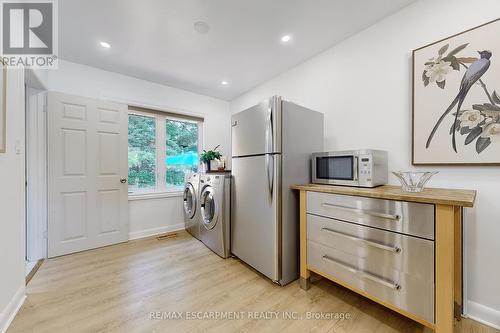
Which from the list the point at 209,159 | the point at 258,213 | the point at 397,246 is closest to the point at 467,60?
the point at 397,246

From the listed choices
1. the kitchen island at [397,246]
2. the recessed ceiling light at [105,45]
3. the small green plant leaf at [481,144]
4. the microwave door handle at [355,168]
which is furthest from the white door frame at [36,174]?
the small green plant leaf at [481,144]

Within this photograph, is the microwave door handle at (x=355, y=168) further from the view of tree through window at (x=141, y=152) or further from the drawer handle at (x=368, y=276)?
the view of tree through window at (x=141, y=152)

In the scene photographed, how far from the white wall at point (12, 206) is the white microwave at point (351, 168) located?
240 cm

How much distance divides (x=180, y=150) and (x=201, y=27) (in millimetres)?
2137

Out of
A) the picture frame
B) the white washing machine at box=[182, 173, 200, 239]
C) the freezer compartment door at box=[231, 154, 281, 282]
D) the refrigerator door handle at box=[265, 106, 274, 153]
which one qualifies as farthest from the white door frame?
the refrigerator door handle at box=[265, 106, 274, 153]

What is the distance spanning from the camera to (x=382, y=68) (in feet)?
6.34

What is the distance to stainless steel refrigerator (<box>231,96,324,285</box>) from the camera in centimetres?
182

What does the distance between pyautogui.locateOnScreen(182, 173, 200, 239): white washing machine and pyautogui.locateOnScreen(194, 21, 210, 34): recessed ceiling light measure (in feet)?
5.81

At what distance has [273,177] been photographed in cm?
181

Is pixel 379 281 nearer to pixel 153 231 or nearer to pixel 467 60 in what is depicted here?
pixel 467 60

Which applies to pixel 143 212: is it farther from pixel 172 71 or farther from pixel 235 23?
pixel 235 23

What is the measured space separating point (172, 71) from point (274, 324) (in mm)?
3133

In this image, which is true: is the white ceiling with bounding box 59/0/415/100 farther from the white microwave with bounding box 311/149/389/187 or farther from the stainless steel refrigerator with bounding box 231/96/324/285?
the white microwave with bounding box 311/149/389/187

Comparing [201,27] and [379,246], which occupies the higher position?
[201,27]
